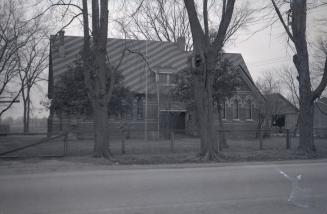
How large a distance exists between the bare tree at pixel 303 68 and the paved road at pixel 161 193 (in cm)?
919

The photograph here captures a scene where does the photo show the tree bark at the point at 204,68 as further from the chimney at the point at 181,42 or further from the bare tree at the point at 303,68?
the chimney at the point at 181,42

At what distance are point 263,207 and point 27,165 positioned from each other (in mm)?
10004

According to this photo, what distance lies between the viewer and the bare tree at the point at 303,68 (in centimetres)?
2098

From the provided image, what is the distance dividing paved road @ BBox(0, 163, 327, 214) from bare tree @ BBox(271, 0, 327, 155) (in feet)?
30.2

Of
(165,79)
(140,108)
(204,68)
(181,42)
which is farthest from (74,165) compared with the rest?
(181,42)

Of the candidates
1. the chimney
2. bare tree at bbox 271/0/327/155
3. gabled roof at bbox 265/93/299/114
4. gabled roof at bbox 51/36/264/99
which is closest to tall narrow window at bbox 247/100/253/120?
gabled roof at bbox 51/36/264/99

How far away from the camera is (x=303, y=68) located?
2153 cm

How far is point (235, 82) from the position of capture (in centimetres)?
2741

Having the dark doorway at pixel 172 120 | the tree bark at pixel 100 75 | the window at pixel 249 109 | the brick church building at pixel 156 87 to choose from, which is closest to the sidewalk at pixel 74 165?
the tree bark at pixel 100 75

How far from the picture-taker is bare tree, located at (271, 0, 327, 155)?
68.8 ft

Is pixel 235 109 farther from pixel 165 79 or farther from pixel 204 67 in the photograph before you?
pixel 204 67

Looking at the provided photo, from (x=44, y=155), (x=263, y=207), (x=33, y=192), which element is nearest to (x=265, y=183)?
(x=263, y=207)

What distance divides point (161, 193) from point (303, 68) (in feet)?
48.1

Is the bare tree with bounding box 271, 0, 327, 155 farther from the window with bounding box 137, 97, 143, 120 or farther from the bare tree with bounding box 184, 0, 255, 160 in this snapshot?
the window with bounding box 137, 97, 143, 120
